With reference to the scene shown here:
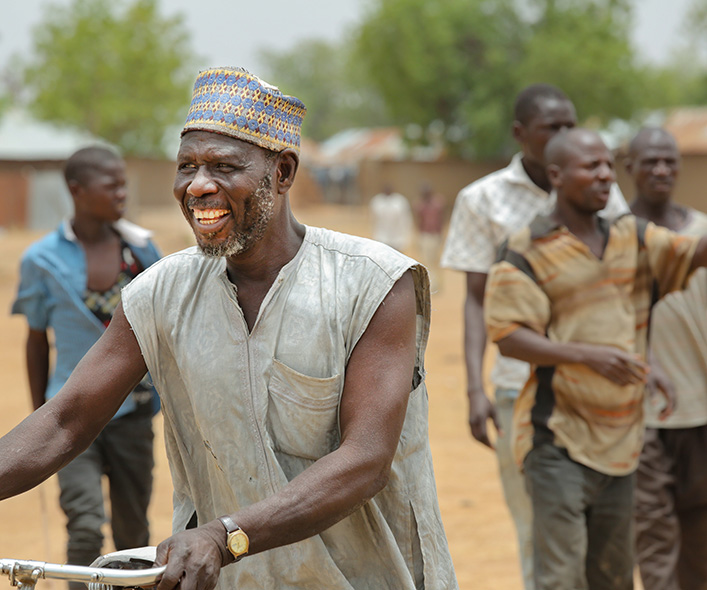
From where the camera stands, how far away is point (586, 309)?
165 inches

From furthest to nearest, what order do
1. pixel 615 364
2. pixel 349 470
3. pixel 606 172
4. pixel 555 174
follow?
pixel 555 174 → pixel 606 172 → pixel 615 364 → pixel 349 470

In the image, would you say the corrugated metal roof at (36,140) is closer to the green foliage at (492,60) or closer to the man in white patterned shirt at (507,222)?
the green foliage at (492,60)

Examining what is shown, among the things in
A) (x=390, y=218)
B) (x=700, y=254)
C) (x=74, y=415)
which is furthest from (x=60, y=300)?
(x=390, y=218)

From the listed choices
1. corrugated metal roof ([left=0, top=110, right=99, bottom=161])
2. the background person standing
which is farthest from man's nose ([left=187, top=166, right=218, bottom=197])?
corrugated metal roof ([left=0, top=110, right=99, bottom=161])

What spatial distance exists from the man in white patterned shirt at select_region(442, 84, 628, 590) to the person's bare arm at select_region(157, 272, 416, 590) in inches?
97.0

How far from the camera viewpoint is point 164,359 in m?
2.60

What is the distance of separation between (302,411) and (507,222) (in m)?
2.76

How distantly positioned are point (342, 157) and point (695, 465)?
163 feet

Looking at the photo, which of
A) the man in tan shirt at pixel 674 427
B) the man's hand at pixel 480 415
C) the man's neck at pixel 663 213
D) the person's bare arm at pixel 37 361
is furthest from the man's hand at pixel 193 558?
the man's neck at pixel 663 213

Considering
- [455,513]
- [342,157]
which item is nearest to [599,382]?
[455,513]

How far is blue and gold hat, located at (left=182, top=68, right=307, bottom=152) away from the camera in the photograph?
94.3 inches

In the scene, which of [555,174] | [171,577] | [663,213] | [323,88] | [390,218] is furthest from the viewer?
[323,88]

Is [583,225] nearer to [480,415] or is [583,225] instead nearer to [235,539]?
[480,415]

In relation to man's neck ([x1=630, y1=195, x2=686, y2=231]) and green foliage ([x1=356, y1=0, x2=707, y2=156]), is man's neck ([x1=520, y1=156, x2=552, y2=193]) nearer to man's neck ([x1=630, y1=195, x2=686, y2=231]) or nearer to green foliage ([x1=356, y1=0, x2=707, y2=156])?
man's neck ([x1=630, y1=195, x2=686, y2=231])
